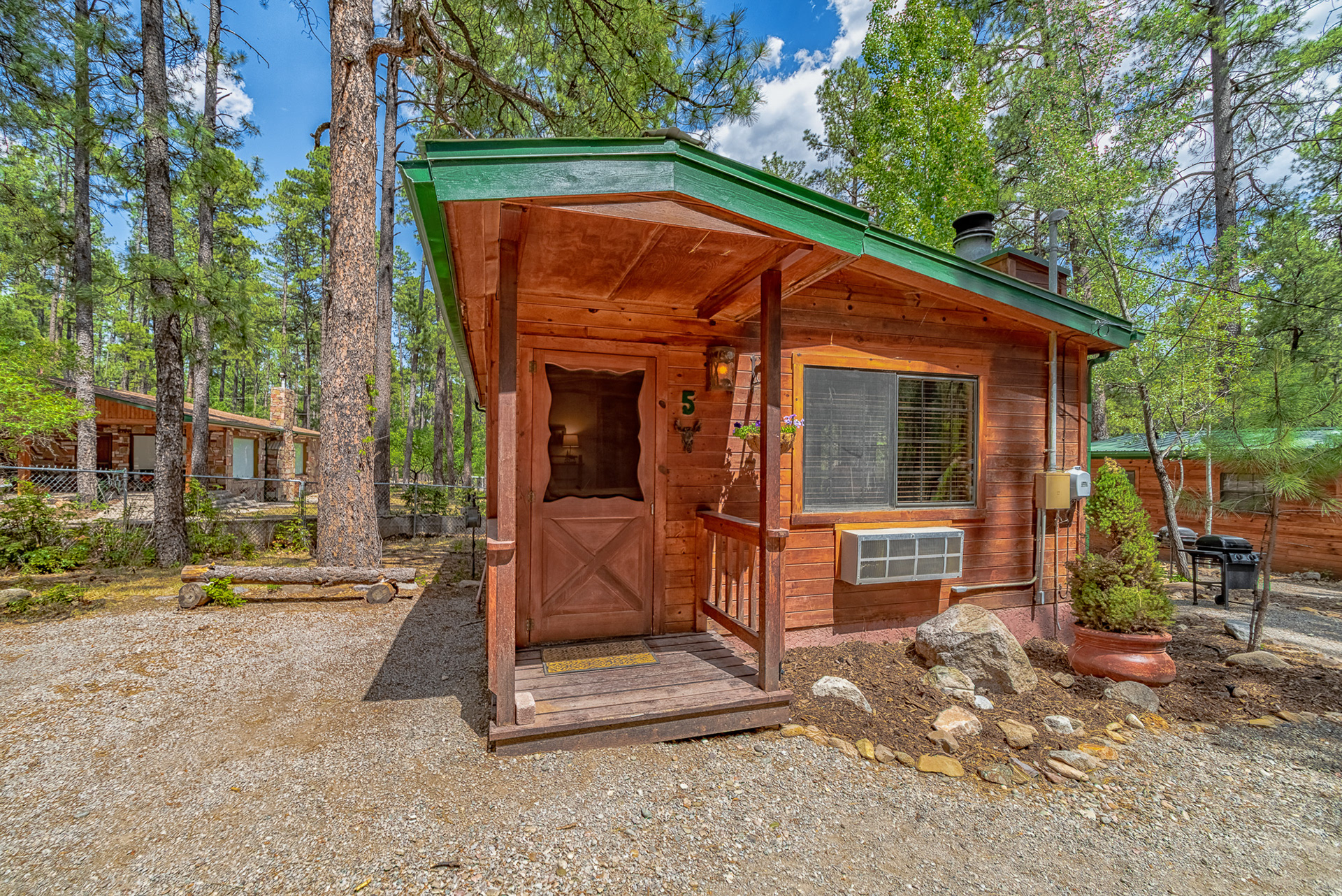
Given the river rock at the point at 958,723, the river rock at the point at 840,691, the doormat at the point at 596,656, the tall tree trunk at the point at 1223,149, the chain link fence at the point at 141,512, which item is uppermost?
the tall tree trunk at the point at 1223,149

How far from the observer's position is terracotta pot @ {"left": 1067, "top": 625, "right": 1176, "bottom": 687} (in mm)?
3572

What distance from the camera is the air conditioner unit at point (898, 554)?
13.0 feet

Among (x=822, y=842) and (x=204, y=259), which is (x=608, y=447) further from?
(x=204, y=259)

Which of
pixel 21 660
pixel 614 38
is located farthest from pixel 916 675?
pixel 614 38

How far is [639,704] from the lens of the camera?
2777mm

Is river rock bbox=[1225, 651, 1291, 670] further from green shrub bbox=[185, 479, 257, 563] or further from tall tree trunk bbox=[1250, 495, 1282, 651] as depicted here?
green shrub bbox=[185, 479, 257, 563]

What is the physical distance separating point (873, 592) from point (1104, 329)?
298cm

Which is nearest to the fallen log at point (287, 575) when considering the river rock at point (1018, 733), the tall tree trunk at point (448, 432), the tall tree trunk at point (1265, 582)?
the river rock at point (1018, 733)

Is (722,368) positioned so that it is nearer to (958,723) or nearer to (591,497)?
(591,497)

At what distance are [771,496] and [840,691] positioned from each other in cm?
131

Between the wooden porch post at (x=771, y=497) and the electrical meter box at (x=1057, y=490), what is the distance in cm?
305

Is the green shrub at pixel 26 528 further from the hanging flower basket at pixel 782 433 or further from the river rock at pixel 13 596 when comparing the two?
the hanging flower basket at pixel 782 433

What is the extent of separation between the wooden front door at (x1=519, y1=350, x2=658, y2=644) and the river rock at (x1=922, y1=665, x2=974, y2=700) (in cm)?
190

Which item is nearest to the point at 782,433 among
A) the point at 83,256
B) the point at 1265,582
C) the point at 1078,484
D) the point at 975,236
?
the point at 1078,484
